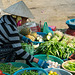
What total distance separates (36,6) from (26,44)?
882 cm

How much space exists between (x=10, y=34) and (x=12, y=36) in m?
0.06

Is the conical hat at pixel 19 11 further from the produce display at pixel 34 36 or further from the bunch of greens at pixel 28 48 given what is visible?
the produce display at pixel 34 36

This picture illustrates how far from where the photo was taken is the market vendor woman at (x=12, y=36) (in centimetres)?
318

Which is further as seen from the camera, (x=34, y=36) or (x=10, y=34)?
(x=34, y=36)

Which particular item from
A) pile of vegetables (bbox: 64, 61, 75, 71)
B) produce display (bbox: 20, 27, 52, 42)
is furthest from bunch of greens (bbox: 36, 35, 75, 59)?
pile of vegetables (bbox: 64, 61, 75, 71)

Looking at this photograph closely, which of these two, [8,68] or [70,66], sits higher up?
[8,68]

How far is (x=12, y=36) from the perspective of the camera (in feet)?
10.5

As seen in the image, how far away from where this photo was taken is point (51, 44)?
15.0ft

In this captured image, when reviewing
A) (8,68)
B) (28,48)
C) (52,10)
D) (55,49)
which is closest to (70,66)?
(55,49)

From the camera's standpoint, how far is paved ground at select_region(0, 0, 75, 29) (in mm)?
9872

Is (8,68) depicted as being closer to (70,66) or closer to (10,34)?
(10,34)

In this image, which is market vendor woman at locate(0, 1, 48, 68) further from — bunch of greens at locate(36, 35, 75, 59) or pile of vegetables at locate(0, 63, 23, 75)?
bunch of greens at locate(36, 35, 75, 59)

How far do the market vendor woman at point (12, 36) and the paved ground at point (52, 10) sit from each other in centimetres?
554

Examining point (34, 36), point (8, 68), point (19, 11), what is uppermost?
point (19, 11)
